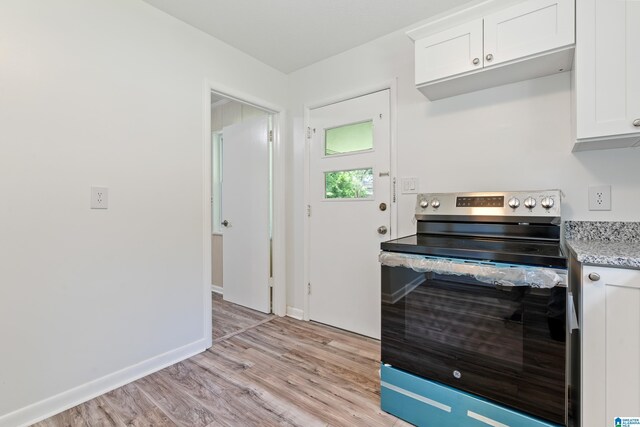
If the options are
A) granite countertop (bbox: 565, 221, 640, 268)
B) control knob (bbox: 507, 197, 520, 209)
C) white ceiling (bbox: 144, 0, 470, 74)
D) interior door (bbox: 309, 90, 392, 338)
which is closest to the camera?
granite countertop (bbox: 565, 221, 640, 268)

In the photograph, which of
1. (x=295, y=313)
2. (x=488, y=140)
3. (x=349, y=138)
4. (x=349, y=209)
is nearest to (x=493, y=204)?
(x=488, y=140)

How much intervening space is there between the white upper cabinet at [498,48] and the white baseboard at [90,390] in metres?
2.49

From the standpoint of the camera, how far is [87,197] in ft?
5.61

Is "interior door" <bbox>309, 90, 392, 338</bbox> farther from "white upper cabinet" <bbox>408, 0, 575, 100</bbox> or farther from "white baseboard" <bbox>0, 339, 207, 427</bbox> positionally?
"white baseboard" <bbox>0, 339, 207, 427</bbox>

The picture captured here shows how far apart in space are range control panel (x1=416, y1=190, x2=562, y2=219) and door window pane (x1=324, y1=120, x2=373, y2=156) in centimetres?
77

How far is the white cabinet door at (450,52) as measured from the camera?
5.44ft

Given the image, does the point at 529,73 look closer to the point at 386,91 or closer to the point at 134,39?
the point at 386,91

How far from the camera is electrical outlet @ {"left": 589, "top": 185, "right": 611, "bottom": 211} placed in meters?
1.58

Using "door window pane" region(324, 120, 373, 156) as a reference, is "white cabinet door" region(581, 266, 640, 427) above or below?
below

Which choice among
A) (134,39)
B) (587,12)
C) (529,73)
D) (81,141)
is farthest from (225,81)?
(587,12)

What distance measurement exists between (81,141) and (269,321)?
2.06 metres

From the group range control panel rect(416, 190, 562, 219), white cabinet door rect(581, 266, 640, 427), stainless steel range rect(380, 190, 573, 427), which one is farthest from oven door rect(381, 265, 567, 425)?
range control panel rect(416, 190, 562, 219)

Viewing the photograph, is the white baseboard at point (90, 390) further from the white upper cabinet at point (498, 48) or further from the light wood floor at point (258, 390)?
the white upper cabinet at point (498, 48)

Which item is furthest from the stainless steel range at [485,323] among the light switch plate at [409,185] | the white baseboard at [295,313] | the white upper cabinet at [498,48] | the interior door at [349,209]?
the white baseboard at [295,313]
